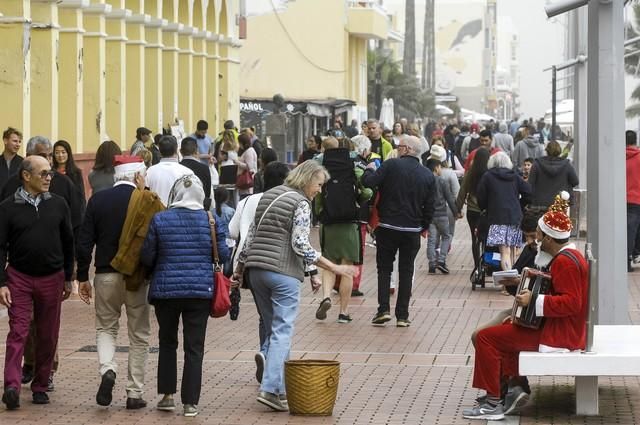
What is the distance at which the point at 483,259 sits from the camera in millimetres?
18484

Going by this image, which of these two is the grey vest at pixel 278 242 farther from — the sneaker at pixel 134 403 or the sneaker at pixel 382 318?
the sneaker at pixel 382 318

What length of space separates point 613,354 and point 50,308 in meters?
3.71

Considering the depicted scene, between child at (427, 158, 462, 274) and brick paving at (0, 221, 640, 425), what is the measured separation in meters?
3.32

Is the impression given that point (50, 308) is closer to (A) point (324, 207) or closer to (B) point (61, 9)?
(A) point (324, 207)

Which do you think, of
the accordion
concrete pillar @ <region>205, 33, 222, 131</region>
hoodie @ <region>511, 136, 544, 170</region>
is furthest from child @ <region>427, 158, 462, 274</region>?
concrete pillar @ <region>205, 33, 222, 131</region>

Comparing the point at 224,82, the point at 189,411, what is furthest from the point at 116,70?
the point at 189,411

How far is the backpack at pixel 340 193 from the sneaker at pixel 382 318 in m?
1.04

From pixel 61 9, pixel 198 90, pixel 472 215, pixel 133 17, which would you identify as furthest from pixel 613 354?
pixel 198 90

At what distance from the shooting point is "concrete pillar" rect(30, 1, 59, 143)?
2172cm

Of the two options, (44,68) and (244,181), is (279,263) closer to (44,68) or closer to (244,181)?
(44,68)

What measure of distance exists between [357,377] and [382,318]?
3.12 meters

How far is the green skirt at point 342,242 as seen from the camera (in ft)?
51.5

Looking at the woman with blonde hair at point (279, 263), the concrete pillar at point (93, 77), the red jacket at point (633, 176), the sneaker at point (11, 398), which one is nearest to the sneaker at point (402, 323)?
the woman with blonde hair at point (279, 263)

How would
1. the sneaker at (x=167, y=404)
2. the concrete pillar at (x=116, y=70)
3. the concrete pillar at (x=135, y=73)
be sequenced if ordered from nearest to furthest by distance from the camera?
the sneaker at (x=167, y=404)
the concrete pillar at (x=116, y=70)
the concrete pillar at (x=135, y=73)
